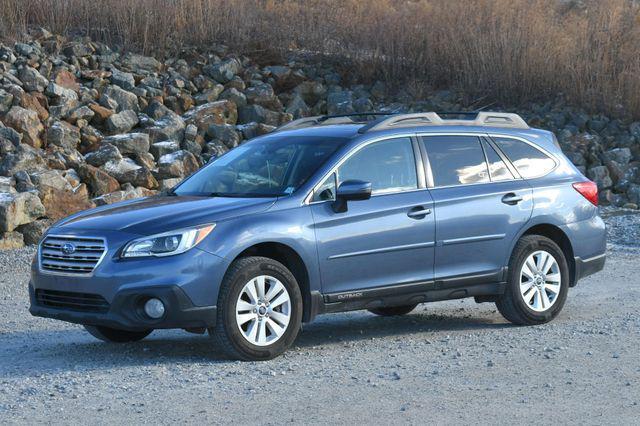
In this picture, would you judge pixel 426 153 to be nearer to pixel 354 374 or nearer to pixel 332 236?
pixel 332 236

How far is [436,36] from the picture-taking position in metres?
27.9

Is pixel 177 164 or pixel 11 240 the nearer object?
pixel 11 240

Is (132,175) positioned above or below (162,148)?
below

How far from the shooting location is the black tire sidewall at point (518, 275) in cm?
1031

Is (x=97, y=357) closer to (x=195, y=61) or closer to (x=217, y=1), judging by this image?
(x=195, y=61)

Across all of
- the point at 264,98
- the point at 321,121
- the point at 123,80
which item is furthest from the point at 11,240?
the point at 264,98

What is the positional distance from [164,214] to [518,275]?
10.5ft

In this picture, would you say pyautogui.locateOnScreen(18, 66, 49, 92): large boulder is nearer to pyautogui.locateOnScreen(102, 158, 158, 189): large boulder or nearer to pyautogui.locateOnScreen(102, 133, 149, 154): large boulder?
pyautogui.locateOnScreen(102, 133, 149, 154): large boulder

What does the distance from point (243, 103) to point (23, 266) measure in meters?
10.6

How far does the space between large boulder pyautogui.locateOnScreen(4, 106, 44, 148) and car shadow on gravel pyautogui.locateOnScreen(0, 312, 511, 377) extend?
11264 millimetres

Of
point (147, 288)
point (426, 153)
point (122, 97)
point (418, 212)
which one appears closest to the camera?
point (147, 288)

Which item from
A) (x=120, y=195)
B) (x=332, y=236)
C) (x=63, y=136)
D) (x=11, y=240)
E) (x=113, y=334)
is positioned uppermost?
(x=332, y=236)

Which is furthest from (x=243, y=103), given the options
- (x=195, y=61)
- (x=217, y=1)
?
(x=217, y=1)

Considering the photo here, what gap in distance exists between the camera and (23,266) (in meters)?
15.3
